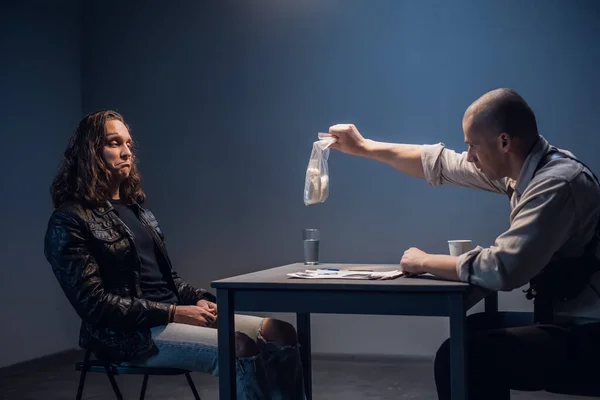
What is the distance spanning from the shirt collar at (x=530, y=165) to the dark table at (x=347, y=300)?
329 mm

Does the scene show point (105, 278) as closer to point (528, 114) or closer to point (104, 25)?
point (528, 114)

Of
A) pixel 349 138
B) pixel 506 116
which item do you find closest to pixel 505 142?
pixel 506 116

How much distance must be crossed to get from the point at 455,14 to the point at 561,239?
2.74 metres

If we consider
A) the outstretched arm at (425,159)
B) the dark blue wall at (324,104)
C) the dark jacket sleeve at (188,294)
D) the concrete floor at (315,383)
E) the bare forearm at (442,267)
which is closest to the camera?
the bare forearm at (442,267)

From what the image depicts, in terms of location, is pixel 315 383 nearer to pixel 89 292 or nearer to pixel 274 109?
pixel 274 109

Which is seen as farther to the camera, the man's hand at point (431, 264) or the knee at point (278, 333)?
the knee at point (278, 333)

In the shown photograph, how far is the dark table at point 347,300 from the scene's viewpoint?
1.87 meters

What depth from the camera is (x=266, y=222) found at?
4.75 meters

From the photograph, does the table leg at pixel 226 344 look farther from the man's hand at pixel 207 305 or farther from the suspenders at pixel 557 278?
the suspenders at pixel 557 278

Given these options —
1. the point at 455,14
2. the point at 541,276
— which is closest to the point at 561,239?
the point at 541,276

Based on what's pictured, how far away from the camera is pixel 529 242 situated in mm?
1896

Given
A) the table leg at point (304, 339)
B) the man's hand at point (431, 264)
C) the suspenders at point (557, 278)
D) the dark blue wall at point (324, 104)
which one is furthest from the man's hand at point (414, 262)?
the dark blue wall at point (324, 104)

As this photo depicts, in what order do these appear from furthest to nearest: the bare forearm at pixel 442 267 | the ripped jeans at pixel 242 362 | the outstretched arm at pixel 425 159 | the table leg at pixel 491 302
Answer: the outstretched arm at pixel 425 159, the table leg at pixel 491 302, the ripped jeans at pixel 242 362, the bare forearm at pixel 442 267

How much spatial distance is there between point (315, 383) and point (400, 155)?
163cm
